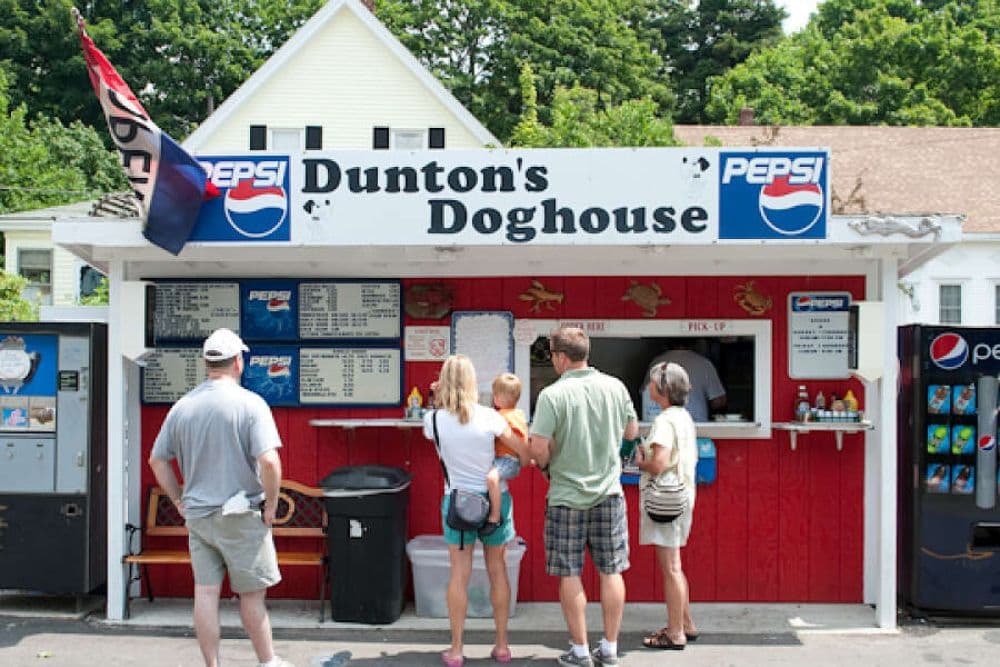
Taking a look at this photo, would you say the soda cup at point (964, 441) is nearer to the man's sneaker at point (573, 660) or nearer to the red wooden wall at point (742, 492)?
the red wooden wall at point (742, 492)

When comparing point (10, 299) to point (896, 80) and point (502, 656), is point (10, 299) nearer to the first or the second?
point (502, 656)

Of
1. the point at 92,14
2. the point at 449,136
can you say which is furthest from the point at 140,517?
the point at 92,14

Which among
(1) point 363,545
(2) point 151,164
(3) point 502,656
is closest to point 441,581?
(1) point 363,545

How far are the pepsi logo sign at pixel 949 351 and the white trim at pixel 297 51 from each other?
1513 cm

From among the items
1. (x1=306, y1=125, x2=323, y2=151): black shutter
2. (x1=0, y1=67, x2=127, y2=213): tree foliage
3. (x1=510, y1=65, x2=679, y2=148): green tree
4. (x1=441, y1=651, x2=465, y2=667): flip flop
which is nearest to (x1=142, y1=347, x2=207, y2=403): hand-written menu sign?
(x1=441, y1=651, x2=465, y2=667): flip flop

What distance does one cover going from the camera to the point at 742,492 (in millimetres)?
7000

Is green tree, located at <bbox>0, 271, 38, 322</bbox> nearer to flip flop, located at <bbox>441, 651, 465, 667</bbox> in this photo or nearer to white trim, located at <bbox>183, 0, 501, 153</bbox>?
white trim, located at <bbox>183, 0, 501, 153</bbox>

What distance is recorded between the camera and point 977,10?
34781mm

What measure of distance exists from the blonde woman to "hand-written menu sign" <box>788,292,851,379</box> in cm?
237

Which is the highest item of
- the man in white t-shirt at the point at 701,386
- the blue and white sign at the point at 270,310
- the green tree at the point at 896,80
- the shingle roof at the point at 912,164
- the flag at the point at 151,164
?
the green tree at the point at 896,80

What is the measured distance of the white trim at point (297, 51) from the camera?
21.1m

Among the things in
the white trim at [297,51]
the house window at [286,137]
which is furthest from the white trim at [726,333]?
the house window at [286,137]

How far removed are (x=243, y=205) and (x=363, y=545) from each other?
2.22m

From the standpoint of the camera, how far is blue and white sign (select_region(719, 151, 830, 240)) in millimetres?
6109
